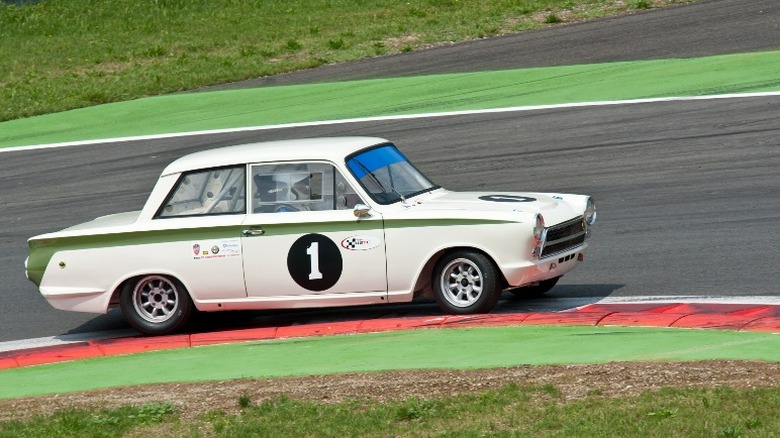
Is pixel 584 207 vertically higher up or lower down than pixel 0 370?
higher up

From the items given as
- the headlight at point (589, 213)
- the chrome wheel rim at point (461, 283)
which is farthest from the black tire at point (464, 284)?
the headlight at point (589, 213)

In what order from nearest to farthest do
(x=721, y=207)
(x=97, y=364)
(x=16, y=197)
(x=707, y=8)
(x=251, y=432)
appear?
(x=251, y=432) → (x=97, y=364) → (x=721, y=207) → (x=16, y=197) → (x=707, y=8)

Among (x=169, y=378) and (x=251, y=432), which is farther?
(x=169, y=378)

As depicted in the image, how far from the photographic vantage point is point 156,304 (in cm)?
1135

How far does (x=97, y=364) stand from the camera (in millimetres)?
10336

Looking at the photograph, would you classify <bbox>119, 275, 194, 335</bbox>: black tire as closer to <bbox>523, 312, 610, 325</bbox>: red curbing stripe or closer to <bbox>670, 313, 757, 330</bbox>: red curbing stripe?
<bbox>523, 312, 610, 325</bbox>: red curbing stripe

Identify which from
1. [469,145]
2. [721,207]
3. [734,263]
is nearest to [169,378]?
[734,263]

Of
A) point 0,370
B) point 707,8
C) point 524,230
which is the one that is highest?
point 707,8

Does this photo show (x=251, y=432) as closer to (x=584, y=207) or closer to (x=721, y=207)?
(x=584, y=207)

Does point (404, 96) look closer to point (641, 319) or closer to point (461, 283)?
point (461, 283)

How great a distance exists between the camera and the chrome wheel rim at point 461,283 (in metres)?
10.6

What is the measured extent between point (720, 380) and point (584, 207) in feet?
11.3

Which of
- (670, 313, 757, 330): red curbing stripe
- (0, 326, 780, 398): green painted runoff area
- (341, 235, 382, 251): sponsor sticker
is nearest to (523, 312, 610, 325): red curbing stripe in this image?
(0, 326, 780, 398): green painted runoff area

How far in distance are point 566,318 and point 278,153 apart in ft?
9.01
